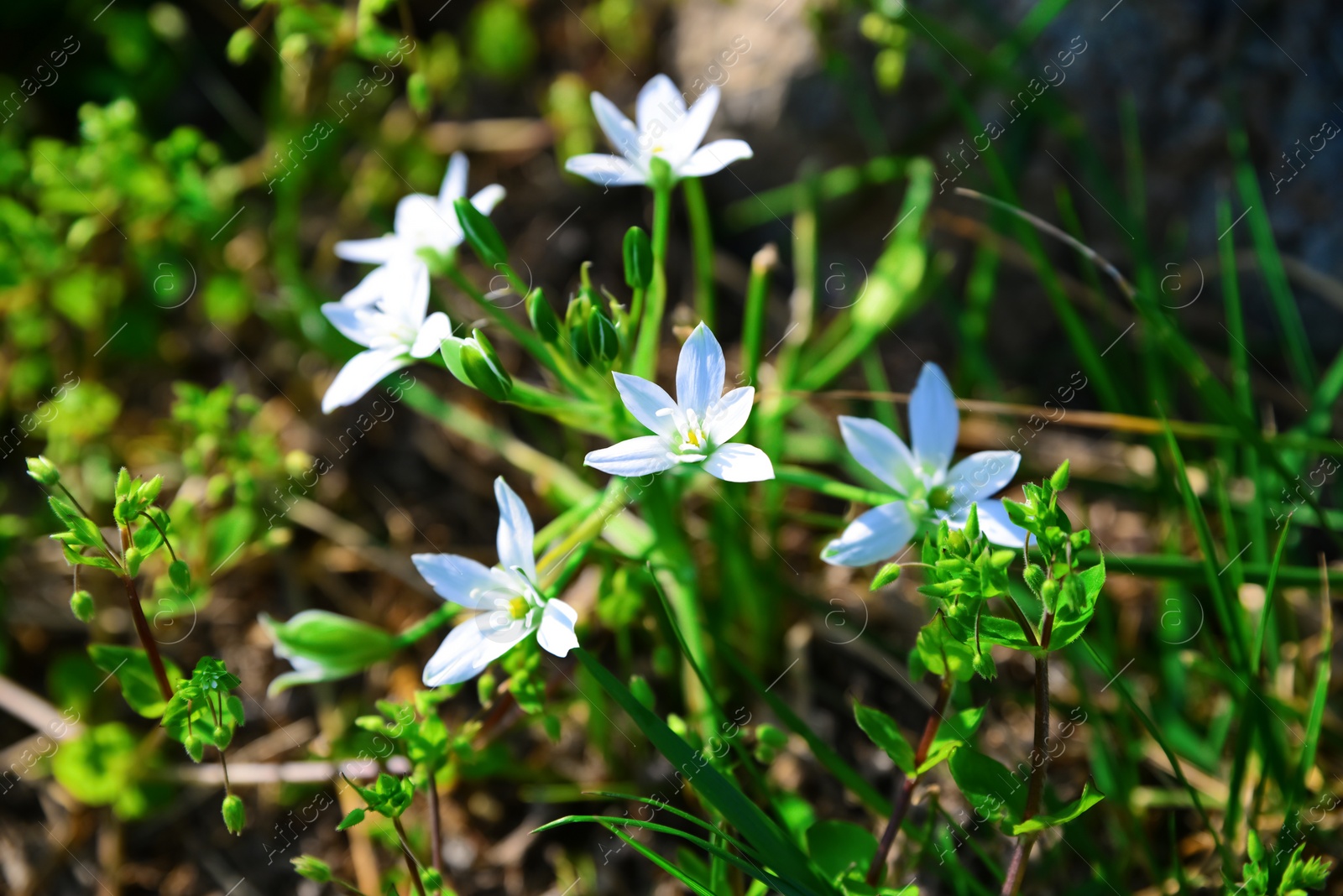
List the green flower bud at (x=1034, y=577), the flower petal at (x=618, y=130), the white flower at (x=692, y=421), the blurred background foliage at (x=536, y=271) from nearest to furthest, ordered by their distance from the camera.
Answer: the green flower bud at (x=1034, y=577)
the white flower at (x=692, y=421)
the flower petal at (x=618, y=130)
the blurred background foliage at (x=536, y=271)

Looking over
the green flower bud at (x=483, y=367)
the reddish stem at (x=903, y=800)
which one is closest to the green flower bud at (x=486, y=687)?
the green flower bud at (x=483, y=367)

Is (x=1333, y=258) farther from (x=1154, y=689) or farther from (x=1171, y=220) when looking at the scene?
(x=1154, y=689)

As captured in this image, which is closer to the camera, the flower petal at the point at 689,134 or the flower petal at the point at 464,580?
the flower petal at the point at 464,580

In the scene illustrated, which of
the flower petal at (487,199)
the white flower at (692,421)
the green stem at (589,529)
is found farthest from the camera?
the flower petal at (487,199)

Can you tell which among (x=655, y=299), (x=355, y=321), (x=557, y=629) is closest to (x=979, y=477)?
(x=655, y=299)

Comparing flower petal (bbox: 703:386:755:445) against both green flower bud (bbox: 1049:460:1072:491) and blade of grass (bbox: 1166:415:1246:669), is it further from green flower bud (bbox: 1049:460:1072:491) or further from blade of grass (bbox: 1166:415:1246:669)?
blade of grass (bbox: 1166:415:1246:669)

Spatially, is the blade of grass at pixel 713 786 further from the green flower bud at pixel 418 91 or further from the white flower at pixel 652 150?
the green flower bud at pixel 418 91
